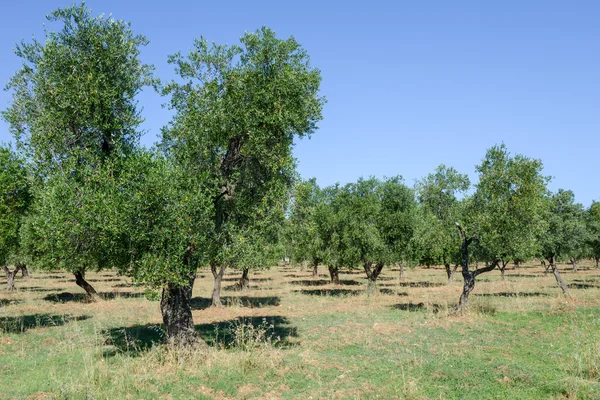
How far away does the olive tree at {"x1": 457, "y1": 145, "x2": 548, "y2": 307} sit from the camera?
25500 millimetres

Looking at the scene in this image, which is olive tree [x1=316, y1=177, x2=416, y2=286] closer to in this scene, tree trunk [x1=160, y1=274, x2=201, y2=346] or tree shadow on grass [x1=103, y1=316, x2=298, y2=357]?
tree shadow on grass [x1=103, y1=316, x2=298, y2=357]

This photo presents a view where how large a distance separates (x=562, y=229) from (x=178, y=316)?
38840 mm

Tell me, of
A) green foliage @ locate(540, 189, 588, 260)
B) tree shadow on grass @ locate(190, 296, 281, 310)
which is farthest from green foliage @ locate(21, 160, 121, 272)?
green foliage @ locate(540, 189, 588, 260)

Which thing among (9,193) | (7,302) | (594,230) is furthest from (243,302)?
(594,230)

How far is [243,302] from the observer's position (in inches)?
1404

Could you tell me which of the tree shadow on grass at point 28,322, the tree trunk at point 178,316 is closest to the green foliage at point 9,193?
the tree shadow on grass at point 28,322

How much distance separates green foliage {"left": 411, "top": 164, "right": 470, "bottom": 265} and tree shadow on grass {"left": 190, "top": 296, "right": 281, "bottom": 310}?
14.1 m

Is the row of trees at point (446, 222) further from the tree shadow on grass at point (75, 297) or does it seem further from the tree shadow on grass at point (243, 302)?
the tree shadow on grass at point (75, 297)

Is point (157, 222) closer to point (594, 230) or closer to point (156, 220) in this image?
point (156, 220)

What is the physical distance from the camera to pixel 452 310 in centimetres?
2716

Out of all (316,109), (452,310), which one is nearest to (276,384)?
(316,109)

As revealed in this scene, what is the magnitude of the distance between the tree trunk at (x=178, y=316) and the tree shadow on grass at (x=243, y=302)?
16.1 m

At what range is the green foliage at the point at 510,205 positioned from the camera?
25486 mm

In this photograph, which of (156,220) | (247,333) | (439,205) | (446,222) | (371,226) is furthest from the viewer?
(439,205)
